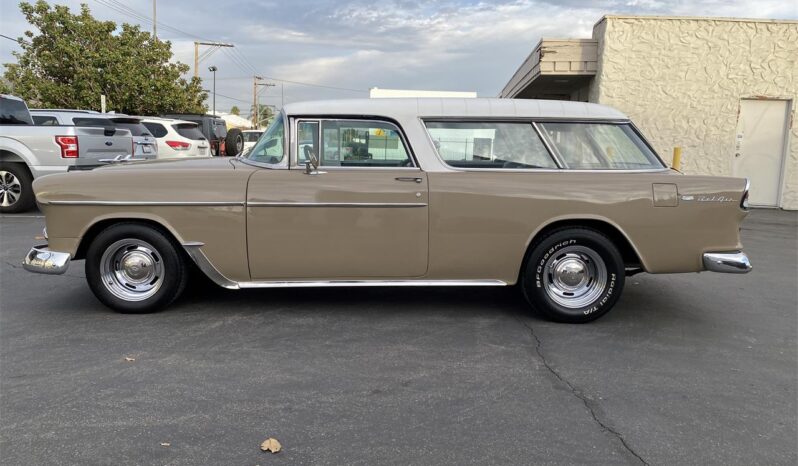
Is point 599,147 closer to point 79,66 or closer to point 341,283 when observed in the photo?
point 341,283

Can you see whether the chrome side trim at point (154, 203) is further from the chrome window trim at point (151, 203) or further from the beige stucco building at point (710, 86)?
the beige stucco building at point (710, 86)

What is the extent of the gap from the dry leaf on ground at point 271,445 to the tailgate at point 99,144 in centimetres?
837

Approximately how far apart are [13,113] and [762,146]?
593 inches

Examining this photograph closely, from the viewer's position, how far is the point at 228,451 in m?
2.74

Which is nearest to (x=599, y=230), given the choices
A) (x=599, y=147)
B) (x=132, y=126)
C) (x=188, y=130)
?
(x=599, y=147)

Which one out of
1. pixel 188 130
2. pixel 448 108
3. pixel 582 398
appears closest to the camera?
pixel 582 398

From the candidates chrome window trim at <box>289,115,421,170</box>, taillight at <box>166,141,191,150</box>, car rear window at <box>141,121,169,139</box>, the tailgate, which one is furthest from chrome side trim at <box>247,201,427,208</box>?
car rear window at <box>141,121,169,139</box>

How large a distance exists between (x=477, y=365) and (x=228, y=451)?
1.69 metres

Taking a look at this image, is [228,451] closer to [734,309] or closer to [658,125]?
[734,309]

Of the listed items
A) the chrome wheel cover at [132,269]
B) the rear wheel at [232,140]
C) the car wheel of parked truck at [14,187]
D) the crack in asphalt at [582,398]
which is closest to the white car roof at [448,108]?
the chrome wheel cover at [132,269]

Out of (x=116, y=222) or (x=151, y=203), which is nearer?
(x=151, y=203)

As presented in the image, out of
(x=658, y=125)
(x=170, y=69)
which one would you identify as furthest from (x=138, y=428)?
(x=170, y=69)

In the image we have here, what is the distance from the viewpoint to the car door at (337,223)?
4422 millimetres

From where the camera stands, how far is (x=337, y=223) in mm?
4441
